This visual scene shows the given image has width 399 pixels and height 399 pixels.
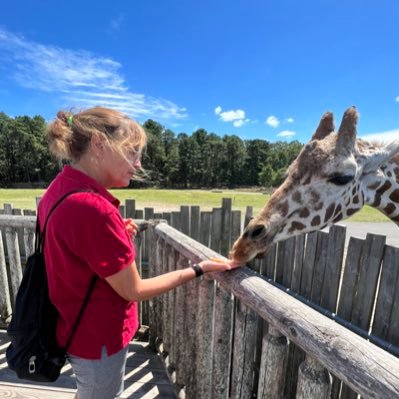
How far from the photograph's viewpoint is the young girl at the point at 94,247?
52.2 inches

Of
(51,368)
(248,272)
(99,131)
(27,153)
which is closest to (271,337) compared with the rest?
(248,272)

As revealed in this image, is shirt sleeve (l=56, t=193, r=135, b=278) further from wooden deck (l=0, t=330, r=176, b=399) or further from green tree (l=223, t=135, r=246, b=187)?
green tree (l=223, t=135, r=246, b=187)

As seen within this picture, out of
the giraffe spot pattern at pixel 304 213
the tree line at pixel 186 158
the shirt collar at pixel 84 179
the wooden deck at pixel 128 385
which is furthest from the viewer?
the tree line at pixel 186 158

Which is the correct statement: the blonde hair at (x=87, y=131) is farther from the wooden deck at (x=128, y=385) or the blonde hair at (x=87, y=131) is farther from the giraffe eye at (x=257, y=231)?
the wooden deck at (x=128, y=385)

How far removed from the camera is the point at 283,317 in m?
1.22

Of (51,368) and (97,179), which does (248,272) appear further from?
(51,368)

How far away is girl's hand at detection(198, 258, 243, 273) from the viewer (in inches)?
66.6

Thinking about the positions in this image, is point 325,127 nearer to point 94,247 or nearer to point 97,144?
point 97,144

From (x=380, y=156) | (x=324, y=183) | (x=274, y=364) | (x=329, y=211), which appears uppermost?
(x=380, y=156)

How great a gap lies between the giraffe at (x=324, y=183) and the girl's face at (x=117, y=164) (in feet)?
3.16

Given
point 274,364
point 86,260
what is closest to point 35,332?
point 86,260

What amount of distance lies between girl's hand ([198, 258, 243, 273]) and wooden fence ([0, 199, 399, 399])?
0.22ft

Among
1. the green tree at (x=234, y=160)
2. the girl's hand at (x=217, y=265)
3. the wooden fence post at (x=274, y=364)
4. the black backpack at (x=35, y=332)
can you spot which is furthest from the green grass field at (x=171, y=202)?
the green tree at (x=234, y=160)

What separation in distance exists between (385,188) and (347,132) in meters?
0.75
